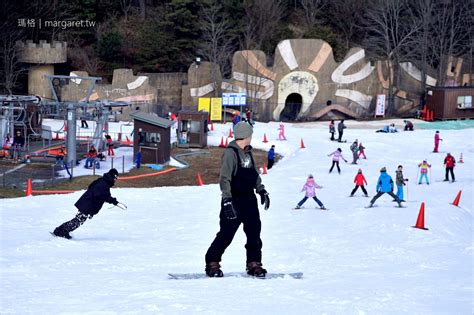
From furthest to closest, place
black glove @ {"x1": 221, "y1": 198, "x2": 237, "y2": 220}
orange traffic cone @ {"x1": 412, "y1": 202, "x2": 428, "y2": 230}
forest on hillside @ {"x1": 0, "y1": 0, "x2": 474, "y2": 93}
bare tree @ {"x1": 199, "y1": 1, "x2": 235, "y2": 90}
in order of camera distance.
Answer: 1. forest on hillside @ {"x1": 0, "y1": 0, "x2": 474, "y2": 93}
2. bare tree @ {"x1": 199, "y1": 1, "x2": 235, "y2": 90}
3. orange traffic cone @ {"x1": 412, "y1": 202, "x2": 428, "y2": 230}
4. black glove @ {"x1": 221, "y1": 198, "x2": 237, "y2": 220}

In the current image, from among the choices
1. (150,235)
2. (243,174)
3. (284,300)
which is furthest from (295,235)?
(284,300)

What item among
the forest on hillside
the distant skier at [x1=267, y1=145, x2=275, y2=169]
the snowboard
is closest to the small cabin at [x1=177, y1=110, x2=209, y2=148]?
the distant skier at [x1=267, y1=145, x2=275, y2=169]

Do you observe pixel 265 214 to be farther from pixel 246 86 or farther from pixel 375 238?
pixel 246 86

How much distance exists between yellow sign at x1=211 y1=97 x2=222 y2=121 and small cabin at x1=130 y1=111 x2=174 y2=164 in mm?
12285

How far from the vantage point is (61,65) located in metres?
59.9

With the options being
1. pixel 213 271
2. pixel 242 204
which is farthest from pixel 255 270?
pixel 242 204

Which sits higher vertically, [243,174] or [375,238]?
[243,174]

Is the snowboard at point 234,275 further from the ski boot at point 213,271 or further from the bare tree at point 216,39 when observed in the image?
the bare tree at point 216,39

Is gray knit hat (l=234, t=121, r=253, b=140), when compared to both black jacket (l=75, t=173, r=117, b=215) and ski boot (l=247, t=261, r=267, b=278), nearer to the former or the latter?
ski boot (l=247, t=261, r=267, b=278)

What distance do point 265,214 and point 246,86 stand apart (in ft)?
104

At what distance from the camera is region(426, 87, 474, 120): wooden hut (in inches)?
2095

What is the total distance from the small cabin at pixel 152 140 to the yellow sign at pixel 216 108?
12285 mm

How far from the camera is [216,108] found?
2050 inches

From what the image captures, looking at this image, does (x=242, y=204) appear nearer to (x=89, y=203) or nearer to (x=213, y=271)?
(x=213, y=271)
